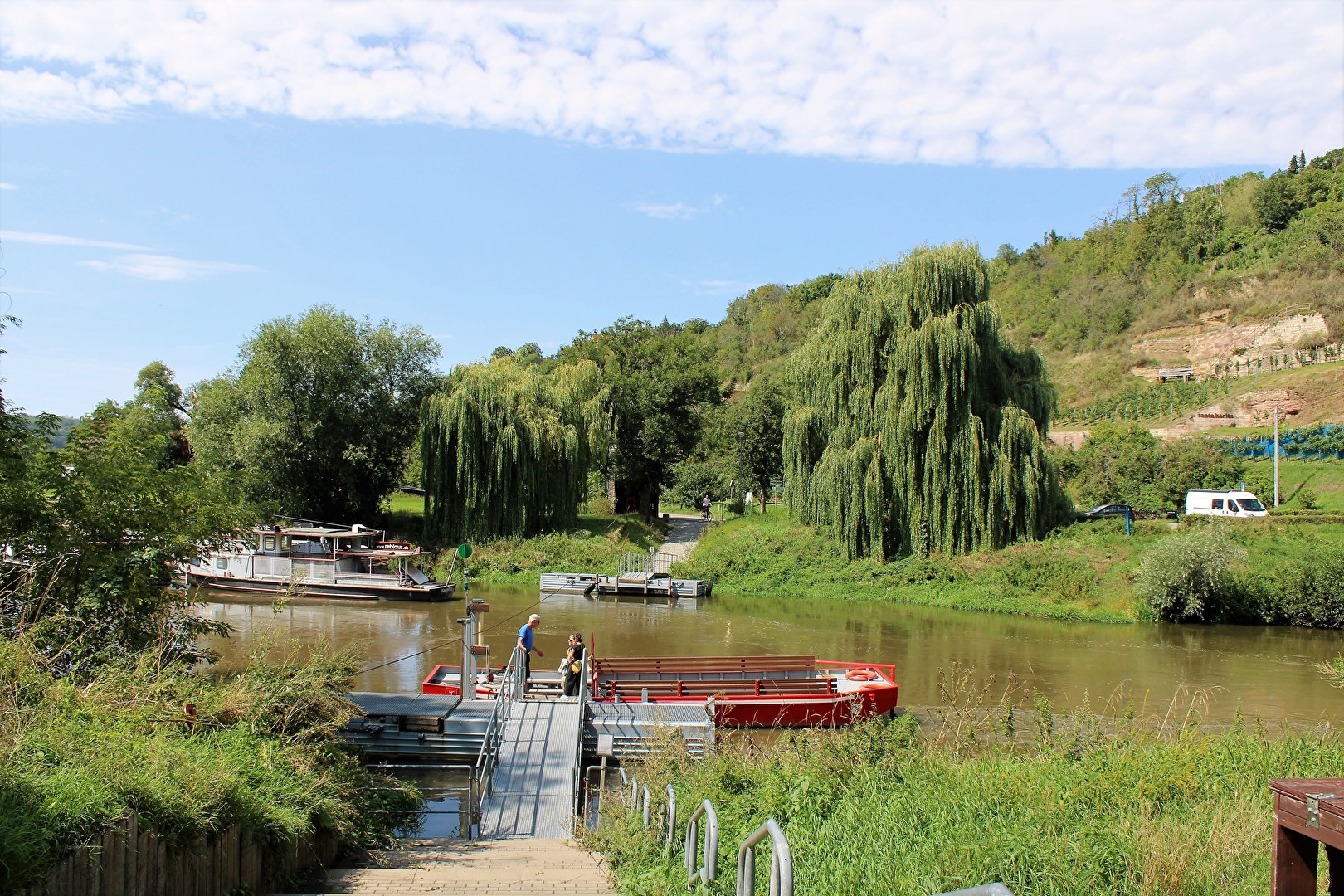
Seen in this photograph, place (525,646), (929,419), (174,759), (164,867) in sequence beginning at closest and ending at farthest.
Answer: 1. (164,867)
2. (174,759)
3. (525,646)
4. (929,419)

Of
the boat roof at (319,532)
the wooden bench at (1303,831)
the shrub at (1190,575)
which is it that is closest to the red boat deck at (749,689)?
the wooden bench at (1303,831)

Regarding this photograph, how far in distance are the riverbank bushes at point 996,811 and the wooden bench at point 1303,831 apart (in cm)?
221

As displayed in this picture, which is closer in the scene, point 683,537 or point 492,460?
point 492,460

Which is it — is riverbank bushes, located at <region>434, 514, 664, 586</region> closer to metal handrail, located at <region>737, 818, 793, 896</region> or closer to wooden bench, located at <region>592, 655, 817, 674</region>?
wooden bench, located at <region>592, 655, 817, 674</region>

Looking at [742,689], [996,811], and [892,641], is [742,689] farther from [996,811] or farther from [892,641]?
[996,811]

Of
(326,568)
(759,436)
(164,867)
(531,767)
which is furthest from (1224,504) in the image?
(164,867)

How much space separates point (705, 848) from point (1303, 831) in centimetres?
303

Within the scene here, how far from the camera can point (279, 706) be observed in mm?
8883

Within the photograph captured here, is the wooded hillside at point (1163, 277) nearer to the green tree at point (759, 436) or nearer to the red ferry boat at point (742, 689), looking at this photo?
the green tree at point (759, 436)

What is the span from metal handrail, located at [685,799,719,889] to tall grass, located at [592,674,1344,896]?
190mm

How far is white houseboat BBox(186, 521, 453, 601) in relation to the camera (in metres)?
A: 30.6

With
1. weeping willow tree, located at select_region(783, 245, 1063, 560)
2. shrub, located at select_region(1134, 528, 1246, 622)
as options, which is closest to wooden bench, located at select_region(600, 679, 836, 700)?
shrub, located at select_region(1134, 528, 1246, 622)

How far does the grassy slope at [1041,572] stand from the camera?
1072 inches

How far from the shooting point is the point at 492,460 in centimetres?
3541
